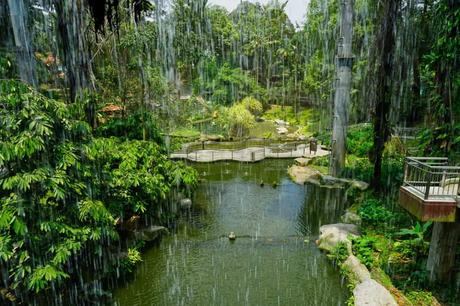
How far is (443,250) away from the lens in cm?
640

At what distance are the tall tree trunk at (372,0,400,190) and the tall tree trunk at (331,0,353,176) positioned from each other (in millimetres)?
2789

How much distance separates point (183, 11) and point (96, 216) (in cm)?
3198

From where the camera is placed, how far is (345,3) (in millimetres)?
13680

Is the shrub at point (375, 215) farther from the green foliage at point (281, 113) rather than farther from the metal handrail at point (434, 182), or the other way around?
the green foliage at point (281, 113)

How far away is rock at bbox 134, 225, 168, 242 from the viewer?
943 cm

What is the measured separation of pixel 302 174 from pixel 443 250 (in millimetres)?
9979

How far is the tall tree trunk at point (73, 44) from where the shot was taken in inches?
303

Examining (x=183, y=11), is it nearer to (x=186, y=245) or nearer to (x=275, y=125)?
(x=275, y=125)

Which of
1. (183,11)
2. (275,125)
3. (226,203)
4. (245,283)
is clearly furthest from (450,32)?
(183,11)

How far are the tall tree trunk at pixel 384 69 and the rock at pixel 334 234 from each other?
12.0 ft

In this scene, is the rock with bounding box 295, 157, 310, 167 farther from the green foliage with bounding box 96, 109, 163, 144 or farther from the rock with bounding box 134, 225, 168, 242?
the rock with bounding box 134, 225, 168, 242

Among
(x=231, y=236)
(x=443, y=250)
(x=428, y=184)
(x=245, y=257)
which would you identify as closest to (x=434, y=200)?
(x=428, y=184)

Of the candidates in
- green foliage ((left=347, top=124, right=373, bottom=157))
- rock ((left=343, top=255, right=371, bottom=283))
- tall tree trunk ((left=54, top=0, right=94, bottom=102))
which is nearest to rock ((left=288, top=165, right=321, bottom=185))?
green foliage ((left=347, top=124, right=373, bottom=157))

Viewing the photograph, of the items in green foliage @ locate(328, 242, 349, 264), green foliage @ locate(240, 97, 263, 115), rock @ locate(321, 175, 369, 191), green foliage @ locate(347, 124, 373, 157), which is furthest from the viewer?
green foliage @ locate(240, 97, 263, 115)
